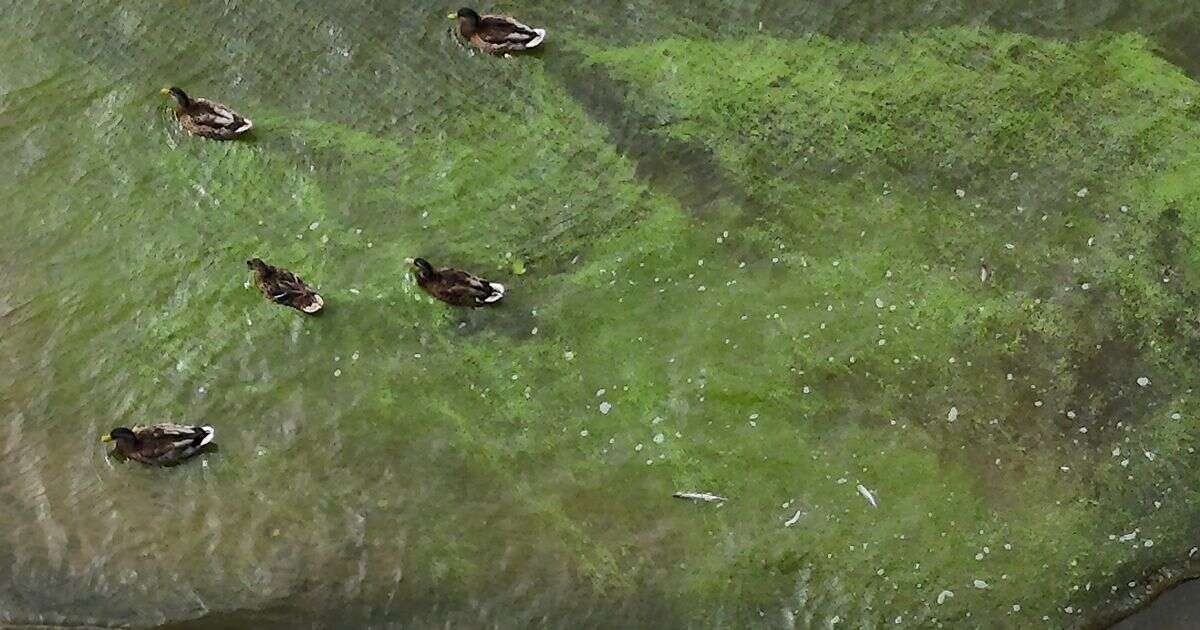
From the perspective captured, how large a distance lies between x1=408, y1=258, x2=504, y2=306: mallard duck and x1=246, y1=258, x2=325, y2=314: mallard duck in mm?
453

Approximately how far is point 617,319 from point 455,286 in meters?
0.67

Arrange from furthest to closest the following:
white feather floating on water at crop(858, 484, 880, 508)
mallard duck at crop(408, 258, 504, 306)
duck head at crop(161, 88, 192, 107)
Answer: duck head at crop(161, 88, 192, 107) → mallard duck at crop(408, 258, 504, 306) → white feather floating on water at crop(858, 484, 880, 508)

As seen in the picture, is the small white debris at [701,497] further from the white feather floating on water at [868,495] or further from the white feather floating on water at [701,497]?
the white feather floating on water at [868,495]

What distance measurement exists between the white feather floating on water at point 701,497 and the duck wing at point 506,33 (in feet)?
6.53

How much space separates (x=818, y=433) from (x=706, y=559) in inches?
26.1

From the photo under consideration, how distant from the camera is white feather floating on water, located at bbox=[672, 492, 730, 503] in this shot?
3.37 m

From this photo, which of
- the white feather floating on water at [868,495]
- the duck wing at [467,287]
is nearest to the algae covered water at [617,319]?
the white feather floating on water at [868,495]

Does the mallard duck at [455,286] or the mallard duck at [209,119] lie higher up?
the mallard duck at [209,119]

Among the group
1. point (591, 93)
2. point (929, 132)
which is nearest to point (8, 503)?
point (591, 93)

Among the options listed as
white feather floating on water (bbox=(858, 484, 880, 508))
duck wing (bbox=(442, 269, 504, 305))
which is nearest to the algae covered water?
white feather floating on water (bbox=(858, 484, 880, 508))

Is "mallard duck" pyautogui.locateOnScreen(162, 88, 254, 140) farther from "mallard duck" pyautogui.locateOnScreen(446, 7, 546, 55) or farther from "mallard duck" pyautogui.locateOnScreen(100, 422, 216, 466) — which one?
"mallard duck" pyautogui.locateOnScreen(100, 422, 216, 466)

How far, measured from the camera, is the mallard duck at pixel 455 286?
3.46 meters

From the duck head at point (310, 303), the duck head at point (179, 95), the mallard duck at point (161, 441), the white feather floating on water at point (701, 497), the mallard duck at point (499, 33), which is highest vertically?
the mallard duck at point (499, 33)

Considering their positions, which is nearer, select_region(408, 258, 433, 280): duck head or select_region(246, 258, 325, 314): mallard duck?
select_region(408, 258, 433, 280): duck head
